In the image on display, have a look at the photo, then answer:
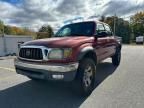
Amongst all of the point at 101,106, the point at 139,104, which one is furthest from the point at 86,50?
the point at 139,104

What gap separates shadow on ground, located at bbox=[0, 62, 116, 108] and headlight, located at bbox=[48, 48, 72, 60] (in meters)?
1.07

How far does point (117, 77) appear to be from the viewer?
7098 mm

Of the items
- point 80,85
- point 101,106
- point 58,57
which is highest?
point 58,57

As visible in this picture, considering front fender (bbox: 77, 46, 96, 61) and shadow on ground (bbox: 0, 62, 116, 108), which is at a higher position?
front fender (bbox: 77, 46, 96, 61)

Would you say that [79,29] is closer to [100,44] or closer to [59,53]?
[100,44]

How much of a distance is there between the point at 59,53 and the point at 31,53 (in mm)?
792

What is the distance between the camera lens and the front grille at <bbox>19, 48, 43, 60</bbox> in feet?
15.8

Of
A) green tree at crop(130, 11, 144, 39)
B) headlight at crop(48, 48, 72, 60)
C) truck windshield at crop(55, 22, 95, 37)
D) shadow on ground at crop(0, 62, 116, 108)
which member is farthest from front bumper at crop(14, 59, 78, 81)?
green tree at crop(130, 11, 144, 39)

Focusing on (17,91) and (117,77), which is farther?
(117,77)

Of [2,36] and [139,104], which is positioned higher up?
[2,36]

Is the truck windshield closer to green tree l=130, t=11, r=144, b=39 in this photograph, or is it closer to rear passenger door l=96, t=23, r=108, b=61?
rear passenger door l=96, t=23, r=108, b=61

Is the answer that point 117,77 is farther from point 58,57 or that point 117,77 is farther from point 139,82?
point 58,57

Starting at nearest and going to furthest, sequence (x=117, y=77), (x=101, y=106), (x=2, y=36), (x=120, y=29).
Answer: (x=101, y=106) → (x=117, y=77) → (x=2, y=36) → (x=120, y=29)

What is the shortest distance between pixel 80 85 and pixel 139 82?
247 cm
